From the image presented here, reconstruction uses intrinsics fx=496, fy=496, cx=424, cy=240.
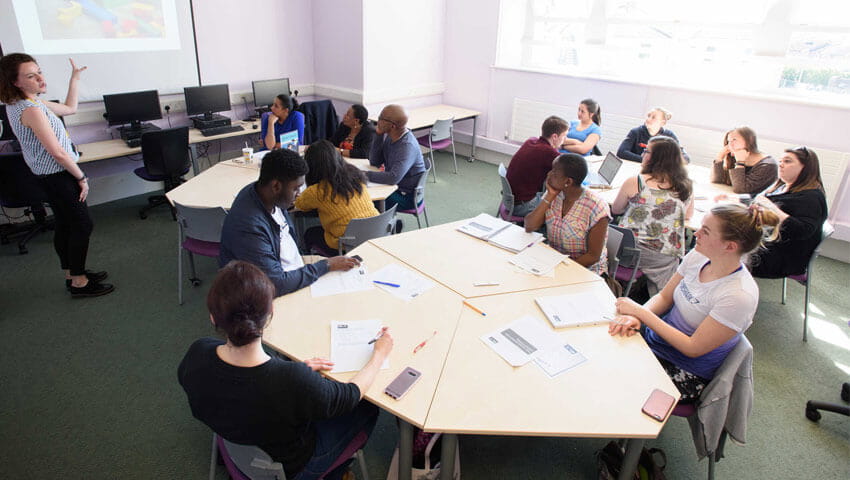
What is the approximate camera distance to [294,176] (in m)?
2.23

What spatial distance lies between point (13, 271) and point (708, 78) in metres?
6.64

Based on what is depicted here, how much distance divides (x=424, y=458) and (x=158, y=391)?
1.58m

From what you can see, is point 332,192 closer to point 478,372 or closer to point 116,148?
point 478,372

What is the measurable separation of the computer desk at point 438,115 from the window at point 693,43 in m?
0.83

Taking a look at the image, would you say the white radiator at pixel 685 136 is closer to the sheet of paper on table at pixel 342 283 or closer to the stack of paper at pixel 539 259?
the stack of paper at pixel 539 259

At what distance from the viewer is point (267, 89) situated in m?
5.75

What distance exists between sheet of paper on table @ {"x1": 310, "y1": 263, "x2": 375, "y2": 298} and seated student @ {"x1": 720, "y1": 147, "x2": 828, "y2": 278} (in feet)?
7.77

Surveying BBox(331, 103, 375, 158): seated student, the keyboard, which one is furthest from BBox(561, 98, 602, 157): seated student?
the keyboard

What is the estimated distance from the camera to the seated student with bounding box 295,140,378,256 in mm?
2861

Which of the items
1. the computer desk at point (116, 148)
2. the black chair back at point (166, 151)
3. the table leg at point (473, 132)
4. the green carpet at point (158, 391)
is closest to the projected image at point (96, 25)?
the computer desk at point (116, 148)

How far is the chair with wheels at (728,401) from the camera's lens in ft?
5.93

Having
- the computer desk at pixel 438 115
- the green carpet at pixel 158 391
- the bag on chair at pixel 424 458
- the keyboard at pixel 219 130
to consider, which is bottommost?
the green carpet at pixel 158 391

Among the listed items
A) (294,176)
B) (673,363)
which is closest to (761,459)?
(673,363)

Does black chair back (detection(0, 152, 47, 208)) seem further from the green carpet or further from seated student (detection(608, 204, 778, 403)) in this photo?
seated student (detection(608, 204, 778, 403))
